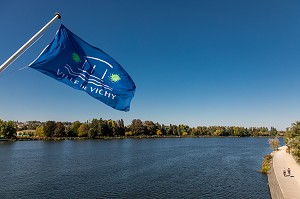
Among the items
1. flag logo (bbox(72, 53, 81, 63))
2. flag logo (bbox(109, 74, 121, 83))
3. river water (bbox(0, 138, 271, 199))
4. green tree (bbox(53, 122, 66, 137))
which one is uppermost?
green tree (bbox(53, 122, 66, 137))

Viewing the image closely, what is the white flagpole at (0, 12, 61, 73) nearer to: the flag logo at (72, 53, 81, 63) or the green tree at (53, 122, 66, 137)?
the flag logo at (72, 53, 81, 63)

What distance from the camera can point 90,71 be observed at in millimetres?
A: 11641

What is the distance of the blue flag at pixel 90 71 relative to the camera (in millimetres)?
11156

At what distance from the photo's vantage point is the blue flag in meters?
11.2

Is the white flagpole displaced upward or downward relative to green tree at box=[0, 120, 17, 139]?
downward

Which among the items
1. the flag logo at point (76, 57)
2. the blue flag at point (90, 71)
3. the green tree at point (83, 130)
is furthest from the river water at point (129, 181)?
the green tree at point (83, 130)

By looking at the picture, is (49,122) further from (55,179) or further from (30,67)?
(30,67)

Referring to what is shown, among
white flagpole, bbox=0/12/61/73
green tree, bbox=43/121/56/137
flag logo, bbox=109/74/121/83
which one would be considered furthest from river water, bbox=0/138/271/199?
green tree, bbox=43/121/56/137

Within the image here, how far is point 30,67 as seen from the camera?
9953mm

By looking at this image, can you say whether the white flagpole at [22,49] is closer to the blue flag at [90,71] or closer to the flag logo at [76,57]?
the blue flag at [90,71]

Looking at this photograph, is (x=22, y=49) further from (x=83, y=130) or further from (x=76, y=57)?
(x=83, y=130)

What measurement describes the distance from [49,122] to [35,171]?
142896 millimetres

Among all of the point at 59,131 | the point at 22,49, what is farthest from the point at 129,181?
→ the point at 59,131

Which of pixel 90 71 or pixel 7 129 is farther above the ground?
pixel 7 129
